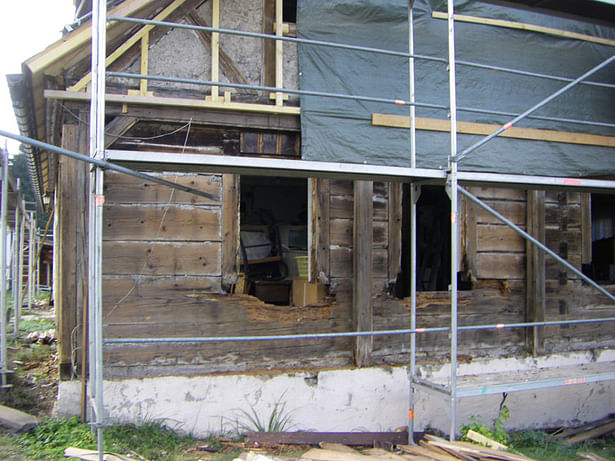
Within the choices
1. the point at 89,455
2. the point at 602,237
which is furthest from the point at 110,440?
the point at 602,237

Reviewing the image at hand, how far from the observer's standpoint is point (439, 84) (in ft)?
20.0

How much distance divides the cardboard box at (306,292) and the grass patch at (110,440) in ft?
6.64

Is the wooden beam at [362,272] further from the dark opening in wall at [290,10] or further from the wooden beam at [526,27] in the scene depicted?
the wooden beam at [526,27]

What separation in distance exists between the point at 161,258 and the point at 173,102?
65.8 inches

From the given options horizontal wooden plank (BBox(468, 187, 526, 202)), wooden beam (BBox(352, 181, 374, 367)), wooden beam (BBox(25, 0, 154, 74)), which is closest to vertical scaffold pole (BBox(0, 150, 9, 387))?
wooden beam (BBox(25, 0, 154, 74))

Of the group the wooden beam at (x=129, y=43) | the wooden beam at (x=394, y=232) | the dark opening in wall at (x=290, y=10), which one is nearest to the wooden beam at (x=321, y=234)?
the wooden beam at (x=394, y=232)

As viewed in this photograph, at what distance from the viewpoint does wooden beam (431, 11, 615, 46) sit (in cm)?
624

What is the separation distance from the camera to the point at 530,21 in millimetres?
6559

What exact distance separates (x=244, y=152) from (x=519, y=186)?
2981mm

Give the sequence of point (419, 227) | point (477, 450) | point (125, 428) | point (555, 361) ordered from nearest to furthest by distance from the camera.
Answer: point (477, 450), point (125, 428), point (555, 361), point (419, 227)

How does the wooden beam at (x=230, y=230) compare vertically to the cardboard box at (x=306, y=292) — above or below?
above

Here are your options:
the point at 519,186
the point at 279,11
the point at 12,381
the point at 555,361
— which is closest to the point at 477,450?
the point at 519,186

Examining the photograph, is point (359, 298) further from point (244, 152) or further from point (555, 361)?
point (555, 361)

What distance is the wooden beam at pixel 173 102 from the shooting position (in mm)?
4961
